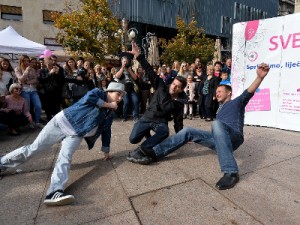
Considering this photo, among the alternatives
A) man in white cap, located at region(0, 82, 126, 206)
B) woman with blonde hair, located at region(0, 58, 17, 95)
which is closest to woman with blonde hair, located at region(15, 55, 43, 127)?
woman with blonde hair, located at region(0, 58, 17, 95)

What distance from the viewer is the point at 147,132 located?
167 inches

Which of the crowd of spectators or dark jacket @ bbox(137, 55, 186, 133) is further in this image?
the crowd of spectators

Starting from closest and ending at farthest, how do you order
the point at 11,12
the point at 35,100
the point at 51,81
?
the point at 35,100 → the point at 51,81 → the point at 11,12

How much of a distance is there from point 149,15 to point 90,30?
12.2 m

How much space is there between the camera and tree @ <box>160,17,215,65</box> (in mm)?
22359

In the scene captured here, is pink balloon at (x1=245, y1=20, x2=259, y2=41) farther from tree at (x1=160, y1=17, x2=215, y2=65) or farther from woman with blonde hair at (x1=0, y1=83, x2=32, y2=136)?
tree at (x1=160, y1=17, x2=215, y2=65)

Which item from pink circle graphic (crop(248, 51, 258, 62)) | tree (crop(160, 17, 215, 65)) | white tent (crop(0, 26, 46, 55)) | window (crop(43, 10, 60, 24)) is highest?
window (crop(43, 10, 60, 24))

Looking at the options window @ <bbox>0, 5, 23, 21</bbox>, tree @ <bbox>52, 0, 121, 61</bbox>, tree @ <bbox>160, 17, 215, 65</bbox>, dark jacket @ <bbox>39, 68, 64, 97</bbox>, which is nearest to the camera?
dark jacket @ <bbox>39, 68, 64, 97</bbox>

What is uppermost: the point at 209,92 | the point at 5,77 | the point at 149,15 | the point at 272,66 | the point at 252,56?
the point at 149,15

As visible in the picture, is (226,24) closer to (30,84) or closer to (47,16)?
(47,16)

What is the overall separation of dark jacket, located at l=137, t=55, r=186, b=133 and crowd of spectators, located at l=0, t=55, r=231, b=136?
5.18 ft

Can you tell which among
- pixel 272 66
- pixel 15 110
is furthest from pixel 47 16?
pixel 272 66

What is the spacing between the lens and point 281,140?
16.7 feet

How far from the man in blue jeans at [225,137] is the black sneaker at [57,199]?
1307 mm
